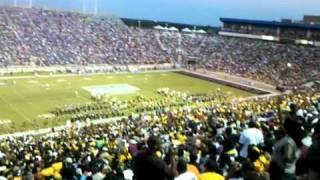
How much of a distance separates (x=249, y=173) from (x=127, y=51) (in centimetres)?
6377

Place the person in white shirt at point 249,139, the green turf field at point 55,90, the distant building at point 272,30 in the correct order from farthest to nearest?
the distant building at point 272,30, the green turf field at point 55,90, the person in white shirt at point 249,139

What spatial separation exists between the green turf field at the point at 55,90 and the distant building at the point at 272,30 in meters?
20.7

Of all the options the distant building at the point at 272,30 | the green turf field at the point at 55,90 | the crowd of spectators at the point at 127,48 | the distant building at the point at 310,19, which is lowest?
the green turf field at the point at 55,90

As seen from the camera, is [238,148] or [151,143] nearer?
[151,143]

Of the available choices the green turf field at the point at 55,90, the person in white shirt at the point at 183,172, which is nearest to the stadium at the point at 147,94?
the person in white shirt at the point at 183,172

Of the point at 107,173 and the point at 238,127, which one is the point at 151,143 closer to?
the point at 107,173

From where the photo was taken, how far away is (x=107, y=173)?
9.70m

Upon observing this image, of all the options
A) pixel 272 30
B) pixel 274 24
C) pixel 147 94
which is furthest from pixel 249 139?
pixel 272 30

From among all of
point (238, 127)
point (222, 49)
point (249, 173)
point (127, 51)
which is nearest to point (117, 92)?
point (127, 51)

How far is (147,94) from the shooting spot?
47562 mm

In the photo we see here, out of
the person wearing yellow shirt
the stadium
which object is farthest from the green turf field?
the person wearing yellow shirt

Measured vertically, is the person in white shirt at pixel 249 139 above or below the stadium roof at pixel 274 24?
below

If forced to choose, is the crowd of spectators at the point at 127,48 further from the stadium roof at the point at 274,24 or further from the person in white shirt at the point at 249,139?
the person in white shirt at the point at 249,139

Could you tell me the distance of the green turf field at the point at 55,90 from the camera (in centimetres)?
3719
